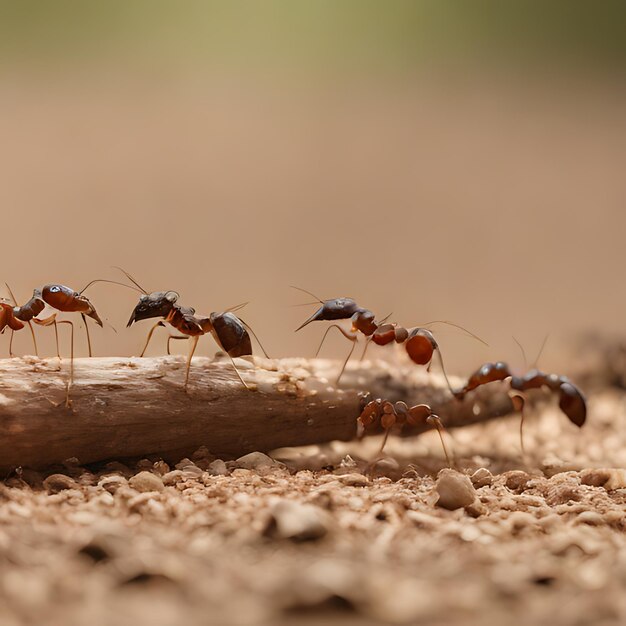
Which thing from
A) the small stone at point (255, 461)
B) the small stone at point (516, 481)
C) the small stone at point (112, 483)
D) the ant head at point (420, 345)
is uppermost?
the ant head at point (420, 345)

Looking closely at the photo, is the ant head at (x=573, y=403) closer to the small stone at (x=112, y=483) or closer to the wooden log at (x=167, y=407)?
the wooden log at (x=167, y=407)

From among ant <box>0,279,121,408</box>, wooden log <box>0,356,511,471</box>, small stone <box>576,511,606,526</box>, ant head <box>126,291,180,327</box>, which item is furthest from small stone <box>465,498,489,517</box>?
ant <box>0,279,121,408</box>

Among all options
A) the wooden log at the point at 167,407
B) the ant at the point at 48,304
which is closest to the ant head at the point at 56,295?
the ant at the point at 48,304

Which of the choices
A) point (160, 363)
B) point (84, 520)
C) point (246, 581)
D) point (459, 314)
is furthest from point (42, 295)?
point (459, 314)

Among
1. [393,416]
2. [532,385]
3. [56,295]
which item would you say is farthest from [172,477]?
[532,385]

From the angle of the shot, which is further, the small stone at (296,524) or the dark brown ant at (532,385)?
the dark brown ant at (532,385)

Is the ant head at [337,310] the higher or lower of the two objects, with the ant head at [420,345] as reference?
higher

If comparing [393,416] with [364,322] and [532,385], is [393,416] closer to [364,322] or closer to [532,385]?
[364,322]
